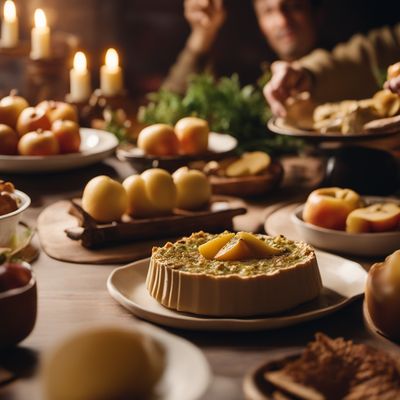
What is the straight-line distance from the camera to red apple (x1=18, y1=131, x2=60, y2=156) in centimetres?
221

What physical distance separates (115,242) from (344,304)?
59 cm

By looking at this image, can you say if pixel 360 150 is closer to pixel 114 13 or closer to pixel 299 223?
pixel 299 223

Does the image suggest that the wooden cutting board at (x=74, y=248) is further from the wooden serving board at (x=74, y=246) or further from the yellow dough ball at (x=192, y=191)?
the yellow dough ball at (x=192, y=191)

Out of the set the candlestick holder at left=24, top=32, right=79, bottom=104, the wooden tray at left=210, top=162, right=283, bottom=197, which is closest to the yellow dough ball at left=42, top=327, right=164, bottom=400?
the wooden tray at left=210, top=162, right=283, bottom=197

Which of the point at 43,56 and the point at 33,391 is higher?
the point at 43,56

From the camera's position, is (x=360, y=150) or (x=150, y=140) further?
(x=150, y=140)

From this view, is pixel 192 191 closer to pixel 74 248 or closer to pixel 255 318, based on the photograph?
pixel 74 248

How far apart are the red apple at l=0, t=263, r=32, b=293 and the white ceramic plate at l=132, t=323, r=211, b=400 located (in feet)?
0.79

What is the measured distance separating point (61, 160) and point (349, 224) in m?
0.97

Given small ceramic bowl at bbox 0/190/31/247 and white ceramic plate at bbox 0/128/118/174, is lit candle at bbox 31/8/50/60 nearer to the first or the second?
white ceramic plate at bbox 0/128/118/174

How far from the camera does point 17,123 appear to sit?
7.66ft

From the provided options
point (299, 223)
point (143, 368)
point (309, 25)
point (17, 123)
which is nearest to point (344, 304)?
point (299, 223)

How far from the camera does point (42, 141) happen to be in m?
2.21

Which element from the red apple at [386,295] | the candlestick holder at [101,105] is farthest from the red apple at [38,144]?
the red apple at [386,295]
